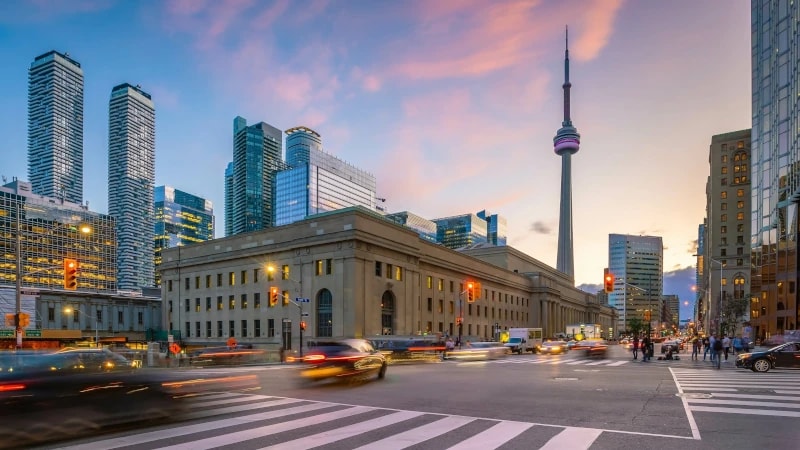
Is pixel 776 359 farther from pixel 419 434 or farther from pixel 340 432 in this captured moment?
pixel 340 432

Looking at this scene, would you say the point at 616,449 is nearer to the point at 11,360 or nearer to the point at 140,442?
the point at 140,442

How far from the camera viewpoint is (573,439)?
30.4 feet

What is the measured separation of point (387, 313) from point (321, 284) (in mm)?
8985

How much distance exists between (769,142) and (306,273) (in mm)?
62595

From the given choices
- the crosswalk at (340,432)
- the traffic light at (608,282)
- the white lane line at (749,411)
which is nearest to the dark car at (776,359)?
the traffic light at (608,282)

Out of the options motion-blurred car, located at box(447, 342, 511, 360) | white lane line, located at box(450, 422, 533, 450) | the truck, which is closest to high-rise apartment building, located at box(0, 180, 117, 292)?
the truck

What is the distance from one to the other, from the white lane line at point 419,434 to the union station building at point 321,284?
114ft

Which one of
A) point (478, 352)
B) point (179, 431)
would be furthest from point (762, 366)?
point (179, 431)

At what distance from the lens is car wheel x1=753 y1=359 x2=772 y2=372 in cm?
2477

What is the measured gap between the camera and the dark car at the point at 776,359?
979 inches

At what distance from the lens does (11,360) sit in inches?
377

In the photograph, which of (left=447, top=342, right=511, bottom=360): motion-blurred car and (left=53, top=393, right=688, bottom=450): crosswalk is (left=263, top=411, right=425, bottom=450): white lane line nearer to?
(left=53, top=393, right=688, bottom=450): crosswalk

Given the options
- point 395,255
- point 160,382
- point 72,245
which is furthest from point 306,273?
point 72,245

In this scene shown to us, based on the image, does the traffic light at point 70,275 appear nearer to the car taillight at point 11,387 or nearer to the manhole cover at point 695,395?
the car taillight at point 11,387
